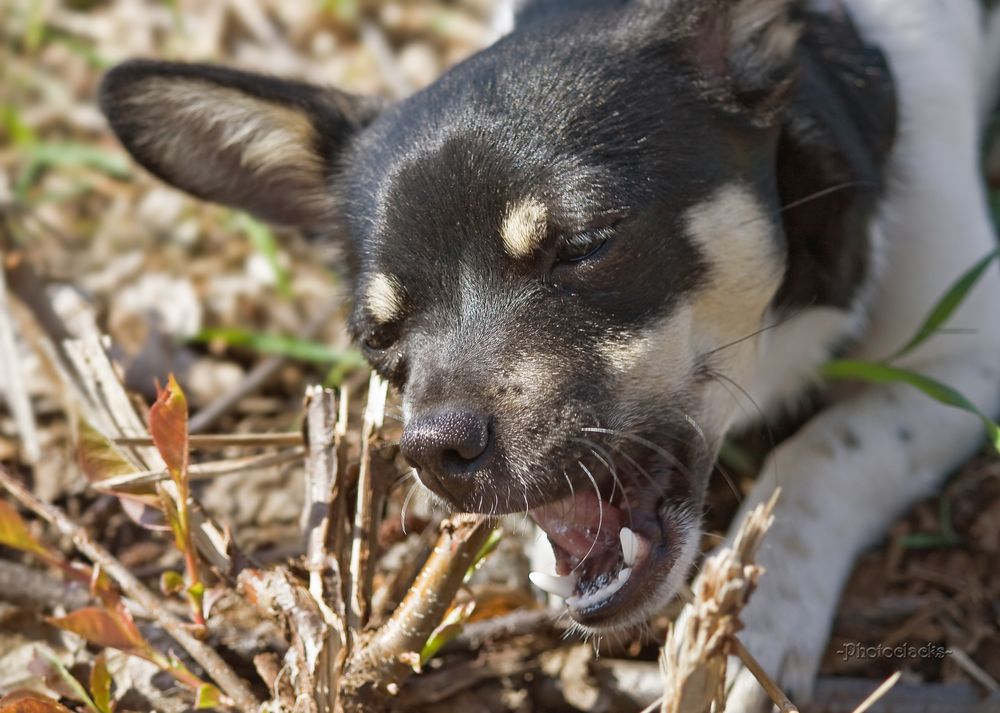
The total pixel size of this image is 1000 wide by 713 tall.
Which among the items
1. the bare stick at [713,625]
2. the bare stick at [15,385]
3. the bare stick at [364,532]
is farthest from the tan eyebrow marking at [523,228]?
the bare stick at [15,385]

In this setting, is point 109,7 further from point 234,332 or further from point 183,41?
point 234,332

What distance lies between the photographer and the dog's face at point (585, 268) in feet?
7.55

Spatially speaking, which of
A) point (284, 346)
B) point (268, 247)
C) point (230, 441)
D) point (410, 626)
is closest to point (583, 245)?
point (410, 626)

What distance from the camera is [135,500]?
2.50 metres

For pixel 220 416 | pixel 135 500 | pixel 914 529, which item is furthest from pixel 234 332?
pixel 914 529

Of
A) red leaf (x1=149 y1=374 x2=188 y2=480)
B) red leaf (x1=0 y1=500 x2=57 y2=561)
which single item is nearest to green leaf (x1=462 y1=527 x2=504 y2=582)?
red leaf (x1=149 y1=374 x2=188 y2=480)

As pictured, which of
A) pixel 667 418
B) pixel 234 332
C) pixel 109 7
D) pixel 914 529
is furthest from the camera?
pixel 109 7

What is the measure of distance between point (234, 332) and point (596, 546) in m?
1.82

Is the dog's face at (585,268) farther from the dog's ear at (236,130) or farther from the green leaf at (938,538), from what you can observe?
the green leaf at (938,538)

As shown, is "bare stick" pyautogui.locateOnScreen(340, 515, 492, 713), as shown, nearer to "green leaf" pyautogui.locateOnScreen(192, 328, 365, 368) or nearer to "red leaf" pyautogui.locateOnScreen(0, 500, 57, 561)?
"red leaf" pyautogui.locateOnScreen(0, 500, 57, 561)

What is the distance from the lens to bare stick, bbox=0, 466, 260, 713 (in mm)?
2281

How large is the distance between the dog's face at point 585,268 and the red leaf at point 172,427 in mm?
413

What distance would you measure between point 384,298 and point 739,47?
0.95 m

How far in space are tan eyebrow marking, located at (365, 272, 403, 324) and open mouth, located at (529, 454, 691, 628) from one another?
20.6 inches
